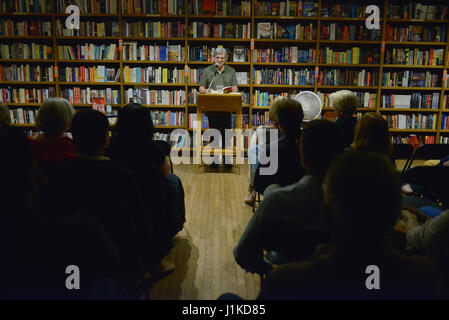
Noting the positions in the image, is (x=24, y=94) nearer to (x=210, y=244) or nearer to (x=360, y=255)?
(x=210, y=244)

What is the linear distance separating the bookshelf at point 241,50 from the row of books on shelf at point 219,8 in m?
0.01

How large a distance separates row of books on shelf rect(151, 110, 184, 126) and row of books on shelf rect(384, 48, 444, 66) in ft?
10.9

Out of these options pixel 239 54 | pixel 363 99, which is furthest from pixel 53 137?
pixel 363 99

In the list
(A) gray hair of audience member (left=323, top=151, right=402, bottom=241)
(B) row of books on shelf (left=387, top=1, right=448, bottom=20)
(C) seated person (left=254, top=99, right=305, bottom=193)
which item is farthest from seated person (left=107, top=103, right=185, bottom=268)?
(B) row of books on shelf (left=387, top=1, right=448, bottom=20)

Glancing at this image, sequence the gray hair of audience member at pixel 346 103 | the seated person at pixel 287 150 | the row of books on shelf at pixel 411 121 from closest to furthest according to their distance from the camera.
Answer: the seated person at pixel 287 150 < the gray hair of audience member at pixel 346 103 < the row of books on shelf at pixel 411 121

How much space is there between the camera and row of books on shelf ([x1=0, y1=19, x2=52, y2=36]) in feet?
18.0

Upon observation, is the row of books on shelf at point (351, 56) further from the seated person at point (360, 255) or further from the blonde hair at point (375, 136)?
the seated person at point (360, 255)

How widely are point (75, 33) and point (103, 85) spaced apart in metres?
0.84

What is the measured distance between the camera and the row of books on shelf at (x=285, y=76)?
5734mm

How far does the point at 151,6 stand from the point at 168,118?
65.1 inches

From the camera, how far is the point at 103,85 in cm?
589

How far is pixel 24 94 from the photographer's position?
18.8ft

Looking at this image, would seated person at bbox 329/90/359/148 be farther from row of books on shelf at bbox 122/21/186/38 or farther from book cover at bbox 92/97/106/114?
book cover at bbox 92/97/106/114

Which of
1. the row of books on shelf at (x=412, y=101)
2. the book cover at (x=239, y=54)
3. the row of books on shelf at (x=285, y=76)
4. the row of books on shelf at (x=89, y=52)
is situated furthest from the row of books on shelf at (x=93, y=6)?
the row of books on shelf at (x=412, y=101)
